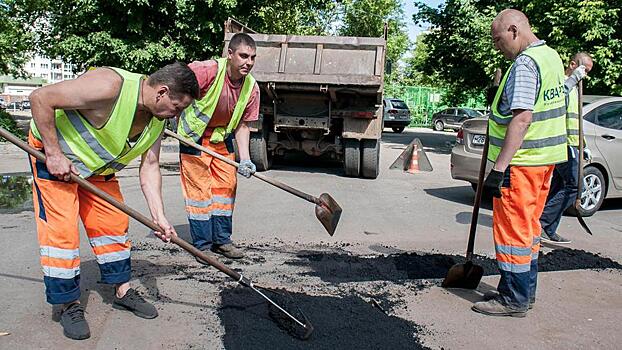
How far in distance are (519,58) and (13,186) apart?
769 cm

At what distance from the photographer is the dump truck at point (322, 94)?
9477 mm

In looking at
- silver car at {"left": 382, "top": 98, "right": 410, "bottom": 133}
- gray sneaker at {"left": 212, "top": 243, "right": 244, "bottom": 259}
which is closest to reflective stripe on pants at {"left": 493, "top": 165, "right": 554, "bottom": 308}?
gray sneaker at {"left": 212, "top": 243, "right": 244, "bottom": 259}

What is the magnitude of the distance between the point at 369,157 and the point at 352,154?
0.30 metres

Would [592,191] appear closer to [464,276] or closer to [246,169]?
[464,276]

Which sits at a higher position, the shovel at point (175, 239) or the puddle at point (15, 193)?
the shovel at point (175, 239)

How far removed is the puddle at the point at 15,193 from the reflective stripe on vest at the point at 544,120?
5.67 meters

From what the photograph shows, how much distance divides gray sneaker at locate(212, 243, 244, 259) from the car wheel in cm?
482

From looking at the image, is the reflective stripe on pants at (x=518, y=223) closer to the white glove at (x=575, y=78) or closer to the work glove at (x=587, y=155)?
the white glove at (x=575, y=78)

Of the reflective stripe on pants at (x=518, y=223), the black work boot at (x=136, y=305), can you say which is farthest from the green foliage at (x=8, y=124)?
the reflective stripe on pants at (x=518, y=223)

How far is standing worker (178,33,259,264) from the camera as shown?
4.88m

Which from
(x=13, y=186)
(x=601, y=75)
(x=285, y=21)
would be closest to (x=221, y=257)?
(x=13, y=186)

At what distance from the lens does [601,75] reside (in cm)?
Result: 1250

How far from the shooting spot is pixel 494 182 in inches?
147

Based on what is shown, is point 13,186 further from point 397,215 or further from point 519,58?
point 519,58
